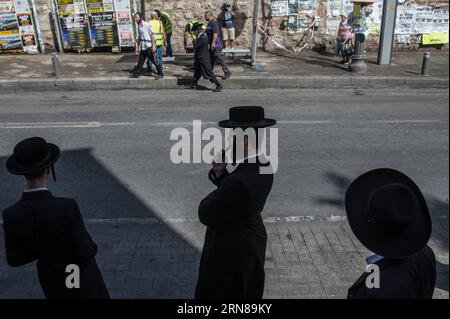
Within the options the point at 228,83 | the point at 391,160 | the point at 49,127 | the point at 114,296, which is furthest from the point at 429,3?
the point at 114,296

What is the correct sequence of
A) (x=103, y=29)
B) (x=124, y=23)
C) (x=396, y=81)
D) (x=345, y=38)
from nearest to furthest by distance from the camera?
(x=396, y=81) < (x=345, y=38) < (x=124, y=23) < (x=103, y=29)

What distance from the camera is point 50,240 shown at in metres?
3.04

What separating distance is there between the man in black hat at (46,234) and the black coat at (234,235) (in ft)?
2.72

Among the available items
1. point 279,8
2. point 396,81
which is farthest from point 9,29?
point 396,81

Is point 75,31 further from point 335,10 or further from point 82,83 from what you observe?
point 335,10

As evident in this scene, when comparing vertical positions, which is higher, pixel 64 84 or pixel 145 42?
pixel 145 42

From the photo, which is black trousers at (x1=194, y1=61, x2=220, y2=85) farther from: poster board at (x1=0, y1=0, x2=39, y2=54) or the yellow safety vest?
poster board at (x1=0, y1=0, x2=39, y2=54)

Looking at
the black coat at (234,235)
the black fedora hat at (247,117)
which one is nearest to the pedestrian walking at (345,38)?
the black fedora hat at (247,117)

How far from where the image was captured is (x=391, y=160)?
7.34 meters

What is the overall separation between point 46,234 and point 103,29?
1371cm

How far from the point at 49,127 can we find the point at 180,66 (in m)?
6.02

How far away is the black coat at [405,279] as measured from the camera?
220 centimetres

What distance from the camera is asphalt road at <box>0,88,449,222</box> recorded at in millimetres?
6244

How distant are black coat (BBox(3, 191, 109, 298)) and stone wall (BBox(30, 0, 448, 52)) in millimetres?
13531
